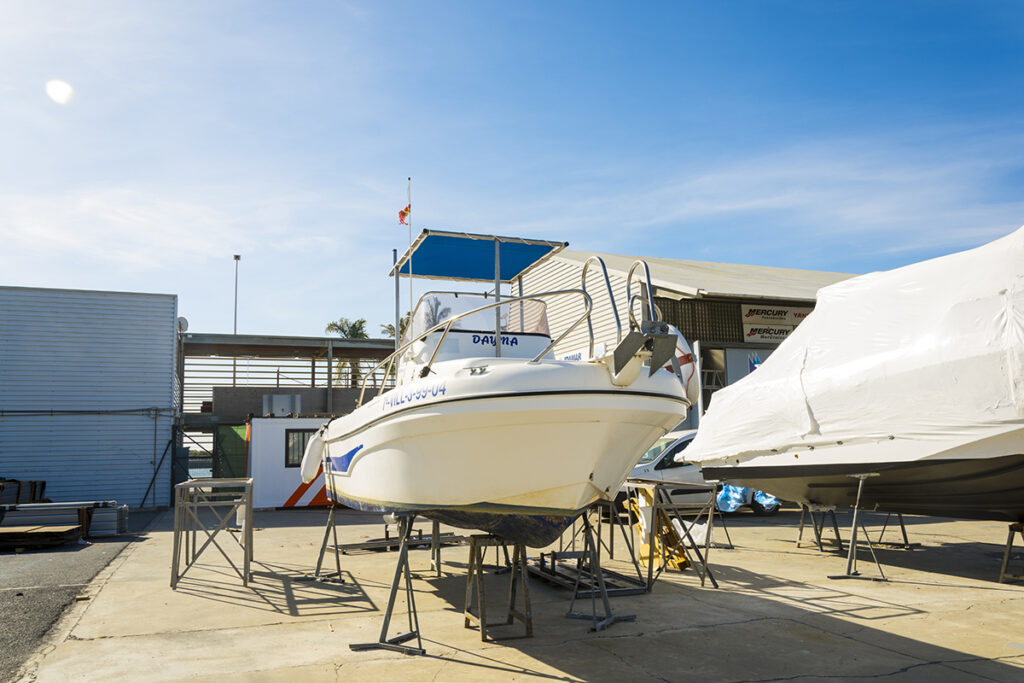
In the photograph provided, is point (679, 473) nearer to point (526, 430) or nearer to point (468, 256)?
point (468, 256)

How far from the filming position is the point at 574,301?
70.9ft

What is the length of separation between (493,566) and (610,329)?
12.2m

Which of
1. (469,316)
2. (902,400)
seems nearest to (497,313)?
(469,316)

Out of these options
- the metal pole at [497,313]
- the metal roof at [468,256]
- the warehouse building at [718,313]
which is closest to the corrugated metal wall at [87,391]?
the warehouse building at [718,313]

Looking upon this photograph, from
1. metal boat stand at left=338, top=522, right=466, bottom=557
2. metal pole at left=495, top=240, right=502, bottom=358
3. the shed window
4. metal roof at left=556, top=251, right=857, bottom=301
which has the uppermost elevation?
metal roof at left=556, top=251, right=857, bottom=301

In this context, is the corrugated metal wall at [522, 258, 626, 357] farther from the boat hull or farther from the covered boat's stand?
the boat hull

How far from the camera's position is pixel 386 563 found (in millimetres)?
9281

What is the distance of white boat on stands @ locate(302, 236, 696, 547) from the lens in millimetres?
4875

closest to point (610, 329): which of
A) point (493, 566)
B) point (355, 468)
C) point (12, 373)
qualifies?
point (493, 566)

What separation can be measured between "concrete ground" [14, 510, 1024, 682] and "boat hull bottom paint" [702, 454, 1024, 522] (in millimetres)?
770

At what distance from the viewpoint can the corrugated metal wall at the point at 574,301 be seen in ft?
66.0

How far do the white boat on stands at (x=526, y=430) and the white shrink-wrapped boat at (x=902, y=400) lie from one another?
315cm

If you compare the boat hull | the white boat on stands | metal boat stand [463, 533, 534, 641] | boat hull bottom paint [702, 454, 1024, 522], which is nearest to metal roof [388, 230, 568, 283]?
the white boat on stands

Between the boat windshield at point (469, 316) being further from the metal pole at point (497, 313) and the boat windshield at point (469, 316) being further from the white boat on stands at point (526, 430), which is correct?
the white boat on stands at point (526, 430)
